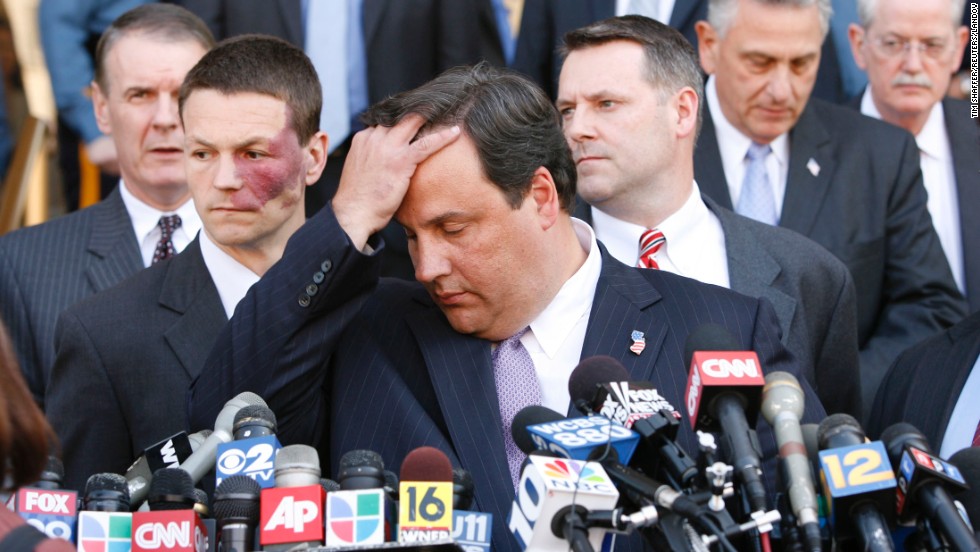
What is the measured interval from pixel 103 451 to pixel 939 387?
2640 mm

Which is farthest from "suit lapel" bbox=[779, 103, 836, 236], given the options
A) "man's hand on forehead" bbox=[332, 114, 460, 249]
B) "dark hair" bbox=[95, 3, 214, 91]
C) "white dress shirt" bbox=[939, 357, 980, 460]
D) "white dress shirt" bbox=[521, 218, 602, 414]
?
"man's hand on forehead" bbox=[332, 114, 460, 249]

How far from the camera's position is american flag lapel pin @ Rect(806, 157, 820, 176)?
21.0 ft

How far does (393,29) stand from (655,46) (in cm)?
148

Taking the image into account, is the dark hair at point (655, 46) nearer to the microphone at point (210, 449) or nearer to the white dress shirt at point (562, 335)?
the white dress shirt at point (562, 335)

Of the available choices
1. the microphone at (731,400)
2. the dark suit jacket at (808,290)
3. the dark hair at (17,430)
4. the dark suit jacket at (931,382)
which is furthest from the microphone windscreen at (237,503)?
the dark suit jacket at (808,290)

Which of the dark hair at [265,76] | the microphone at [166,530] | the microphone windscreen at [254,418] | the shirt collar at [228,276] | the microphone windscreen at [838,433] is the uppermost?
the dark hair at [265,76]

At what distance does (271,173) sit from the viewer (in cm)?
498

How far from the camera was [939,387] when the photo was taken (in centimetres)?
504

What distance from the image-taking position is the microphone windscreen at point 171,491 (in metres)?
3.26

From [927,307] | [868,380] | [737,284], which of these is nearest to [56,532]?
[737,284]

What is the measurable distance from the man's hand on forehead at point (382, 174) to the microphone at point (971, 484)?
156 centimetres

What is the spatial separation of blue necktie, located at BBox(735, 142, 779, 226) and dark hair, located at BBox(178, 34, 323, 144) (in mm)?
2050

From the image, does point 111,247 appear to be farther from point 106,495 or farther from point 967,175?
point 967,175

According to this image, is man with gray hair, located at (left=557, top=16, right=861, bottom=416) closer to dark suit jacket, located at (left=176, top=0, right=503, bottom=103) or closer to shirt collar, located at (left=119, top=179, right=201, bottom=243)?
dark suit jacket, located at (left=176, top=0, right=503, bottom=103)
